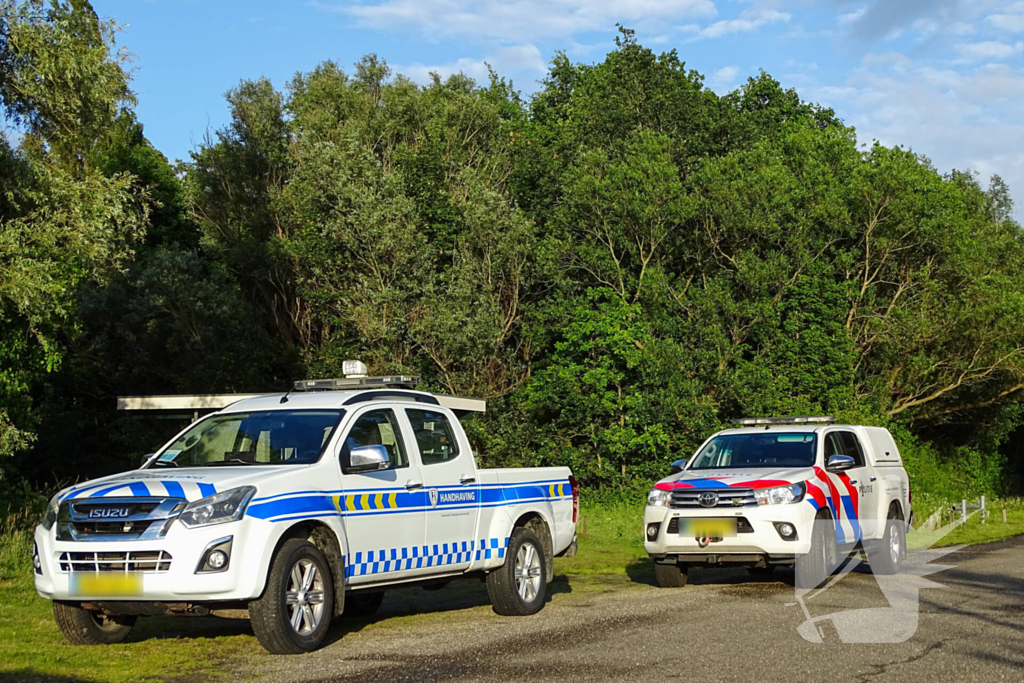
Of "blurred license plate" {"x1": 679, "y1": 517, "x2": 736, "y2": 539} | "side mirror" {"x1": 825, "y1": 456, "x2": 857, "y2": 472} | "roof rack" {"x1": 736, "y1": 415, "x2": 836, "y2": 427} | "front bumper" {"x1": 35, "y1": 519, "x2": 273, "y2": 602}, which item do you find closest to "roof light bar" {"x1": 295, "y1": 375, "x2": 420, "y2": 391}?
"front bumper" {"x1": 35, "y1": 519, "x2": 273, "y2": 602}

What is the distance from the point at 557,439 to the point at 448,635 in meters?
23.4

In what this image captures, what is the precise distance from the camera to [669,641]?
875cm

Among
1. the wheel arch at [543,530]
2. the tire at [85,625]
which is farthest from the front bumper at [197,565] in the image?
the wheel arch at [543,530]

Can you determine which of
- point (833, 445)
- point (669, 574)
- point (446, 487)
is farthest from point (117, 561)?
point (833, 445)

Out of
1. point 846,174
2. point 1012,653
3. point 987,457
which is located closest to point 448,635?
point 1012,653

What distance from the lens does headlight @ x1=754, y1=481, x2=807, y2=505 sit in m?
12.4

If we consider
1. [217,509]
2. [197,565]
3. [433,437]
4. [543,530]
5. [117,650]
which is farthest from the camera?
[543,530]

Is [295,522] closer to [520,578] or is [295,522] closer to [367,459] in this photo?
[367,459]

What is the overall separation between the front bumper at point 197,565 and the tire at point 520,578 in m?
3.15

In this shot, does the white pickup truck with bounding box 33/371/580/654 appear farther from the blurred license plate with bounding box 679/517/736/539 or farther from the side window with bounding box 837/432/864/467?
the side window with bounding box 837/432/864/467

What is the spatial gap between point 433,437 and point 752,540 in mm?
4111

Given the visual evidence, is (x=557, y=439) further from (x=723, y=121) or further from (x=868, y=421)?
(x=723, y=121)

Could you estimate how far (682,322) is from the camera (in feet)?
107

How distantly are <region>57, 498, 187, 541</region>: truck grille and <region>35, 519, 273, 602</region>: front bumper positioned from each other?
0.06 meters
